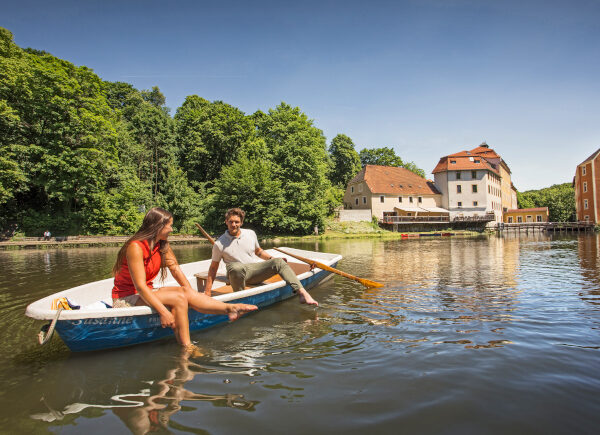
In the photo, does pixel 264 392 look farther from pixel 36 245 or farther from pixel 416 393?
pixel 36 245

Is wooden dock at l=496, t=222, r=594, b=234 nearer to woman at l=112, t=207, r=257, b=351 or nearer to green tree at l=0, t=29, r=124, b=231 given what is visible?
green tree at l=0, t=29, r=124, b=231

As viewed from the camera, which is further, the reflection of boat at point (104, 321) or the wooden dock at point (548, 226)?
the wooden dock at point (548, 226)

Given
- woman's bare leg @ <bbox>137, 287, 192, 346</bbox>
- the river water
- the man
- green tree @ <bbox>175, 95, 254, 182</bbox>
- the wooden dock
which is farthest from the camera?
green tree @ <bbox>175, 95, 254, 182</bbox>

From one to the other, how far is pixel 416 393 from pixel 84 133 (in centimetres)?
3452

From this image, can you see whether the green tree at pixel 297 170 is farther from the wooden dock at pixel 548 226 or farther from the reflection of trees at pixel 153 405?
the reflection of trees at pixel 153 405

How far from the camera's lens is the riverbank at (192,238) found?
27594mm

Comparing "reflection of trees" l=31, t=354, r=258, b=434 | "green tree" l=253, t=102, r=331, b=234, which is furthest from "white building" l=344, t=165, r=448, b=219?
"reflection of trees" l=31, t=354, r=258, b=434

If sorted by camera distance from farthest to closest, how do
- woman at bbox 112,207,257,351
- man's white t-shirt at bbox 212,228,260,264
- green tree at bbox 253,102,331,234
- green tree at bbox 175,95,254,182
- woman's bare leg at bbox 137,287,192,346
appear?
green tree at bbox 175,95,254,182 < green tree at bbox 253,102,331,234 < man's white t-shirt at bbox 212,228,260,264 < woman's bare leg at bbox 137,287,192,346 < woman at bbox 112,207,257,351

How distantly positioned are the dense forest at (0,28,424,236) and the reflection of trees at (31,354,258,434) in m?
30.8

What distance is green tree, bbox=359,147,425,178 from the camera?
61.9 metres

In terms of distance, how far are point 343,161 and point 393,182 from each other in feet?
37.6

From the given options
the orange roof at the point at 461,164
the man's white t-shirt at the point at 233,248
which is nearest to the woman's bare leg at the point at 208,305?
the man's white t-shirt at the point at 233,248

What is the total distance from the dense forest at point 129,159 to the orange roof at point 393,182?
505 cm

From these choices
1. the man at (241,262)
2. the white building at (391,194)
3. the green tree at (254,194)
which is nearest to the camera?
the man at (241,262)
